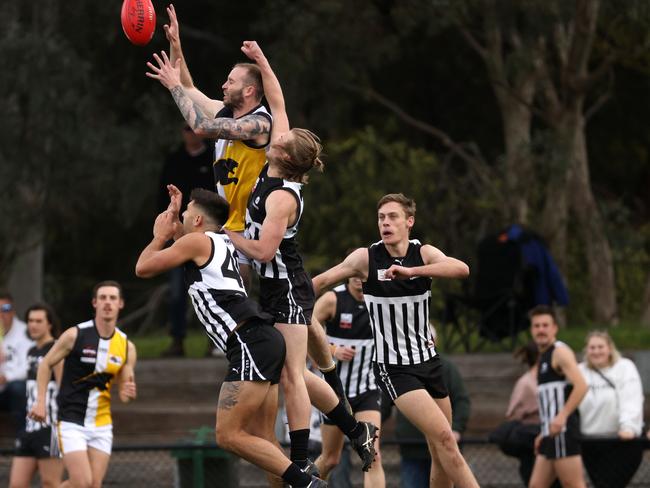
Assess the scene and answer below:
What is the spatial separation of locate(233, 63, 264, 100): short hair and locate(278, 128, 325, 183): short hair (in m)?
0.53

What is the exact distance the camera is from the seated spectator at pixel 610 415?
45.3 ft

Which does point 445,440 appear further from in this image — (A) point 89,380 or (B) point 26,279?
(B) point 26,279

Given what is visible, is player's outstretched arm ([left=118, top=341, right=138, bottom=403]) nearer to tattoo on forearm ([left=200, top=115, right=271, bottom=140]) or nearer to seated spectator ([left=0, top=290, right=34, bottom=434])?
seated spectator ([left=0, top=290, right=34, bottom=434])

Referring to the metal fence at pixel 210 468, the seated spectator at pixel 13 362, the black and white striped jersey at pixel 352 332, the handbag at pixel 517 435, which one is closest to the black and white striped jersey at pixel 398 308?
the black and white striped jersey at pixel 352 332

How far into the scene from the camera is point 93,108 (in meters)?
21.2

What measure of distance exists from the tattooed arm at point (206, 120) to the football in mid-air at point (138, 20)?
0.41 m

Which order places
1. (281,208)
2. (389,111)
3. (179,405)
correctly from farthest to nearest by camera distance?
1. (389,111)
2. (179,405)
3. (281,208)

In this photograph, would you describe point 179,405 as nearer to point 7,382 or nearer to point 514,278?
point 7,382

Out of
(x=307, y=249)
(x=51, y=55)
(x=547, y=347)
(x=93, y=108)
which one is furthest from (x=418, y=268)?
(x=307, y=249)

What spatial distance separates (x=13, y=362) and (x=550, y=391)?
19.3 ft

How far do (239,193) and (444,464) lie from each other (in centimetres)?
237

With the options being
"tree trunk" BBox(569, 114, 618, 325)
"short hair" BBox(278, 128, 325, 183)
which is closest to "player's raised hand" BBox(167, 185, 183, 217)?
"short hair" BBox(278, 128, 325, 183)

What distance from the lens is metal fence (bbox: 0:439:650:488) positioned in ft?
46.1

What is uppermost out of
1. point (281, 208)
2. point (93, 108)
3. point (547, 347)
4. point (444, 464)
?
point (93, 108)
